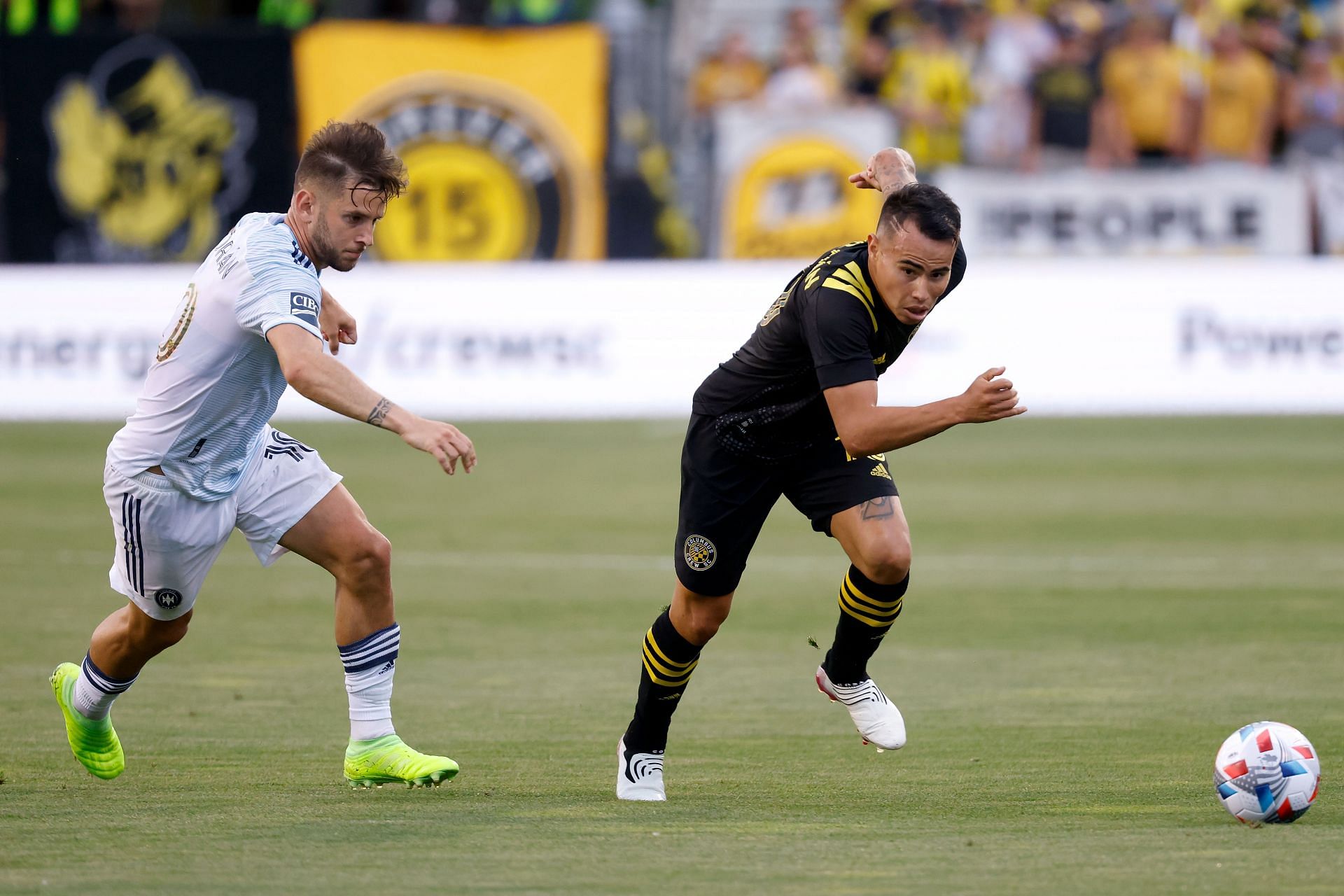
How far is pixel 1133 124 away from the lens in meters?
22.5

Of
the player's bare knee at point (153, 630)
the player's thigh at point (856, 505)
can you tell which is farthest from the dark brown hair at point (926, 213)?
the player's bare knee at point (153, 630)

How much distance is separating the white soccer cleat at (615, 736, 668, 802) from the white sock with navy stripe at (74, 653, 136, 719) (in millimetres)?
1685

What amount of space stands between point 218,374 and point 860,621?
2.31 meters

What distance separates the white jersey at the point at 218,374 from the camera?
598 centimetres

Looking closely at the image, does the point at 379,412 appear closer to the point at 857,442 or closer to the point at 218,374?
the point at 218,374

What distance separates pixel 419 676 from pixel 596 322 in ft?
35.8

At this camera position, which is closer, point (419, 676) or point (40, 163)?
point (419, 676)

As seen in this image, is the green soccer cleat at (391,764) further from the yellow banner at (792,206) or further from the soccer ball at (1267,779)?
the yellow banner at (792,206)

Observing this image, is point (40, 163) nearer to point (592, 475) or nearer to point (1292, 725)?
point (592, 475)

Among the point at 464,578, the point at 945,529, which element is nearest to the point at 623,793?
the point at 464,578

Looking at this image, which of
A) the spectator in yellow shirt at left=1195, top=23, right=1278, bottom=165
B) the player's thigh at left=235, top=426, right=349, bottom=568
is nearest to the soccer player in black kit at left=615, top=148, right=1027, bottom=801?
the player's thigh at left=235, top=426, right=349, bottom=568

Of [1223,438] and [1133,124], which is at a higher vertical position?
[1133,124]

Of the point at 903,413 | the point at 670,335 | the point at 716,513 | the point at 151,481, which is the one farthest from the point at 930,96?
the point at 151,481

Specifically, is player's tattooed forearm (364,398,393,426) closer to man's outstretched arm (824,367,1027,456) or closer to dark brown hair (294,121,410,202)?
dark brown hair (294,121,410,202)
